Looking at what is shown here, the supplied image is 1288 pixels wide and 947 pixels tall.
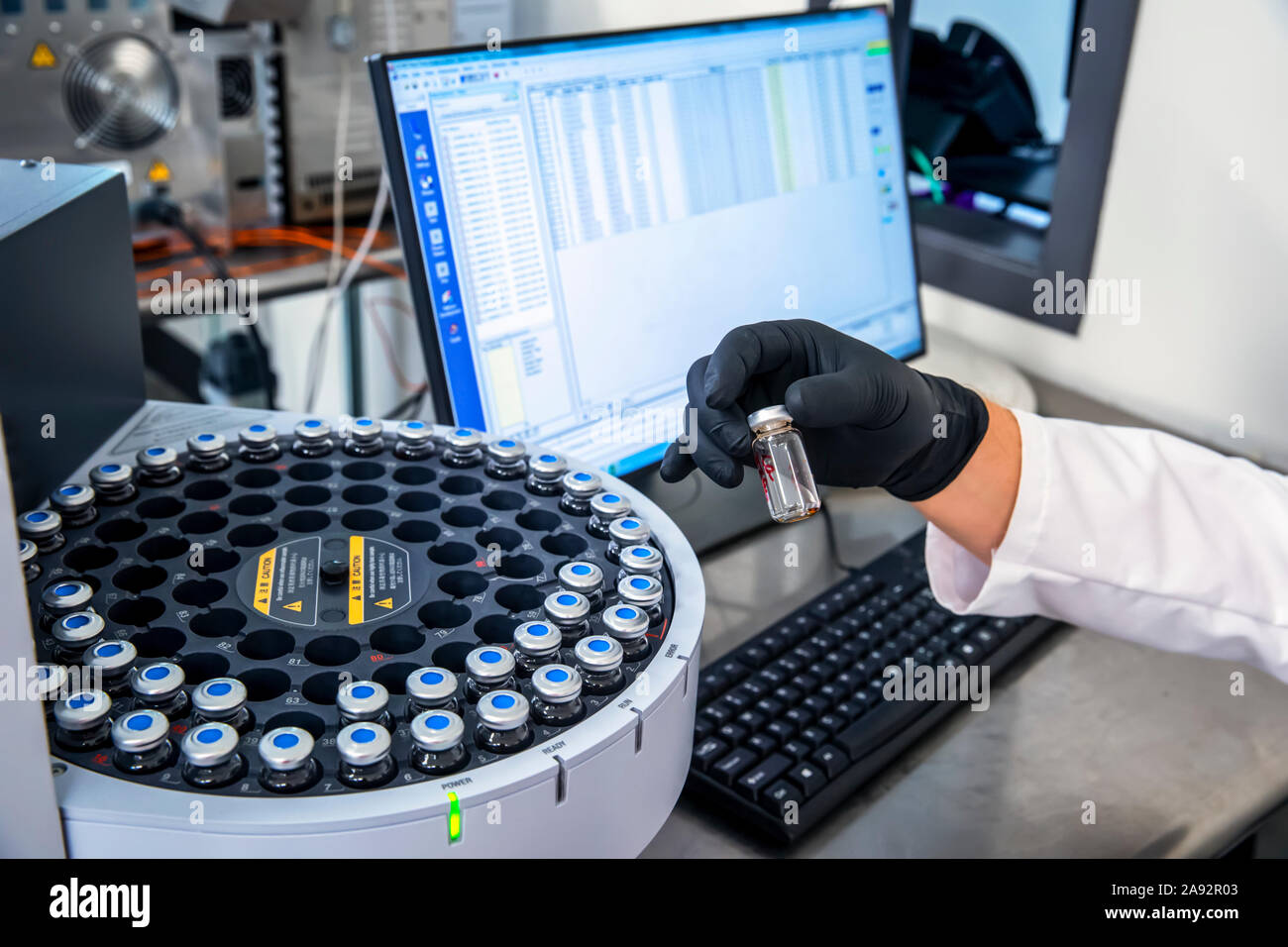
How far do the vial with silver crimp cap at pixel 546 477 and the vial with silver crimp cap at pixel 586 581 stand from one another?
0.35 ft

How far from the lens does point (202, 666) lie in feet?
1.69

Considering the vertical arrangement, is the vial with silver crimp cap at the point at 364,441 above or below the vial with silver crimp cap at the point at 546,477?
above

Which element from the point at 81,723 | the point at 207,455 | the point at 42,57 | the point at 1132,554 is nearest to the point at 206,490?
the point at 207,455

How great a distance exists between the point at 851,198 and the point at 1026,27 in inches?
33.3

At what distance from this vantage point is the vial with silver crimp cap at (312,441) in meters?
0.69

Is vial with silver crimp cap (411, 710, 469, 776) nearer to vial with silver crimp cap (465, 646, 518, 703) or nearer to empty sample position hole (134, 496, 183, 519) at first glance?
vial with silver crimp cap (465, 646, 518, 703)

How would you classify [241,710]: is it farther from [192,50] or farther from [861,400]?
[192,50]

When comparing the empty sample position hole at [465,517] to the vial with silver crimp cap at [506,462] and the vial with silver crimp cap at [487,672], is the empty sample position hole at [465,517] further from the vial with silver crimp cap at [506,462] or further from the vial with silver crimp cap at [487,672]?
the vial with silver crimp cap at [487,672]

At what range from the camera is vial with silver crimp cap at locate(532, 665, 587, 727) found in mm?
494

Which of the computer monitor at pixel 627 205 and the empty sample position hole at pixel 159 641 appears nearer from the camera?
the empty sample position hole at pixel 159 641

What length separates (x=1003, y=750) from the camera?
821 mm

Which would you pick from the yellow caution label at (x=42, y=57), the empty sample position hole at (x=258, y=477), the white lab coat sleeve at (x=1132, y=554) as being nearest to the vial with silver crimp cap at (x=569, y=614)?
the empty sample position hole at (x=258, y=477)

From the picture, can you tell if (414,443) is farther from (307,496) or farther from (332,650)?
(332,650)

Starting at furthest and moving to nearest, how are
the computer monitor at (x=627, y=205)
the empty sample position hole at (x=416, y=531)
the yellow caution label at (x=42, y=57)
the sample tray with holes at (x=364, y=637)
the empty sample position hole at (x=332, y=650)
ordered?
the yellow caution label at (x=42, y=57)
the computer monitor at (x=627, y=205)
the empty sample position hole at (x=416, y=531)
the empty sample position hole at (x=332, y=650)
the sample tray with holes at (x=364, y=637)
